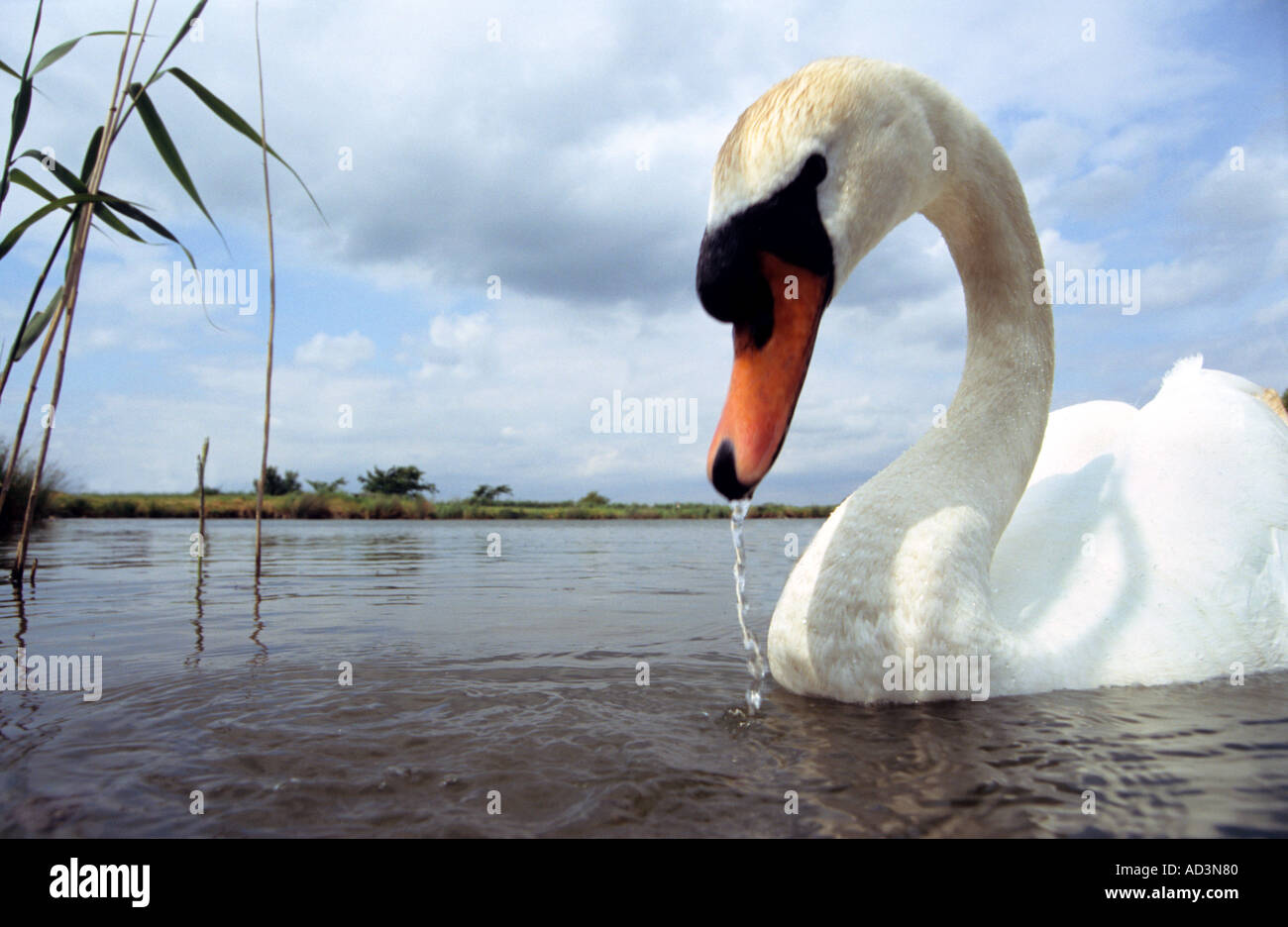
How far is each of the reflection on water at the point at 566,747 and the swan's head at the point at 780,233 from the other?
894 millimetres

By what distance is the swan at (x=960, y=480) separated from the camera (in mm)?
2402

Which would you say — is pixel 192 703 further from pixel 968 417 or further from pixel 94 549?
pixel 94 549

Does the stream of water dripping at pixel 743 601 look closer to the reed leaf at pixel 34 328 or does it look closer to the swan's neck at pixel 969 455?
the swan's neck at pixel 969 455

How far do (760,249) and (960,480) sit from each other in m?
1.58

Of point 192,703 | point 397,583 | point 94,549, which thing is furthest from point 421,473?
point 192,703

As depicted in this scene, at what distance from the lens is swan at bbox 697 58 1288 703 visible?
2.40 metres

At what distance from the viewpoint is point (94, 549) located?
38.4 ft

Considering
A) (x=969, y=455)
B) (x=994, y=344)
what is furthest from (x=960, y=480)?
(x=994, y=344)

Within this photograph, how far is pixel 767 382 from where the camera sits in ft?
7.93

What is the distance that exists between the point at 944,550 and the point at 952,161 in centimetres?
163

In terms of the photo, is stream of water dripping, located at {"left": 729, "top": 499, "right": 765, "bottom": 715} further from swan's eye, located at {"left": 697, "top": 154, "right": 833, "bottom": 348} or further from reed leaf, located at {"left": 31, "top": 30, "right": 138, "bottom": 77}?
reed leaf, located at {"left": 31, "top": 30, "right": 138, "bottom": 77}

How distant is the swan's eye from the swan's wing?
1.70m

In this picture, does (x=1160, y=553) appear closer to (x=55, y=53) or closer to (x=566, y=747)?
(x=566, y=747)

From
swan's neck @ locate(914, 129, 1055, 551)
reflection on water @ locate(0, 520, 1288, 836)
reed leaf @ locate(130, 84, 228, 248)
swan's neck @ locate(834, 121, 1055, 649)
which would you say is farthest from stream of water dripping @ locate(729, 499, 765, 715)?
reed leaf @ locate(130, 84, 228, 248)
